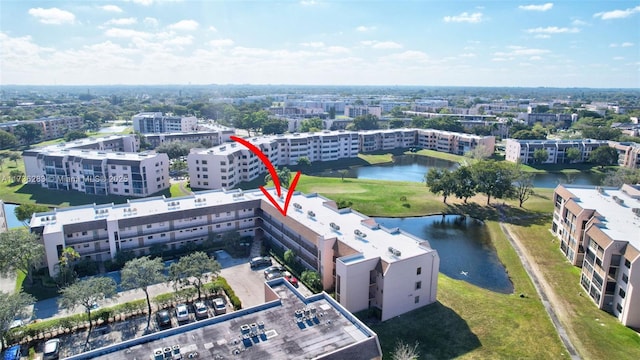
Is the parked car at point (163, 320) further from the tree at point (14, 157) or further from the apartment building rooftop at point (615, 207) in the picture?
the tree at point (14, 157)

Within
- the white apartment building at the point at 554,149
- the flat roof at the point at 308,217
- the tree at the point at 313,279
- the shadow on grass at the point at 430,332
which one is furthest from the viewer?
the white apartment building at the point at 554,149

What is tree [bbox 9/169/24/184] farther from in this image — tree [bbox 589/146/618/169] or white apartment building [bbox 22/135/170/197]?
tree [bbox 589/146/618/169]

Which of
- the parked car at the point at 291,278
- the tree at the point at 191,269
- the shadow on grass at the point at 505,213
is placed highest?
the tree at the point at 191,269

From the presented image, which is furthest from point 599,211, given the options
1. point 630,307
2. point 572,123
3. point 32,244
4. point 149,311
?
point 572,123

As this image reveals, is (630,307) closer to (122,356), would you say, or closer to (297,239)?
(297,239)

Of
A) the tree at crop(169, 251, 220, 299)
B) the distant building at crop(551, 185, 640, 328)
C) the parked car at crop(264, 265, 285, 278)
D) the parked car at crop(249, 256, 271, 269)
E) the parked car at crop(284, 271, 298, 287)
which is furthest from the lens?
the parked car at crop(249, 256, 271, 269)

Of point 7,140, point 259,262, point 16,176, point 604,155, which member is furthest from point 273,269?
point 7,140

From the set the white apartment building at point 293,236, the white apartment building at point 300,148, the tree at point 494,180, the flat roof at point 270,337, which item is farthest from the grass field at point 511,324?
the white apartment building at point 300,148

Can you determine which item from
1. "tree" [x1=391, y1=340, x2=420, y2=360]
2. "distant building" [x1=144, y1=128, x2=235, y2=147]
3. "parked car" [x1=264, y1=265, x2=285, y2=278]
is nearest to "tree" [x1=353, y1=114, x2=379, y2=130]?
"distant building" [x1=144, y1=128, x2=235, y2=147]
